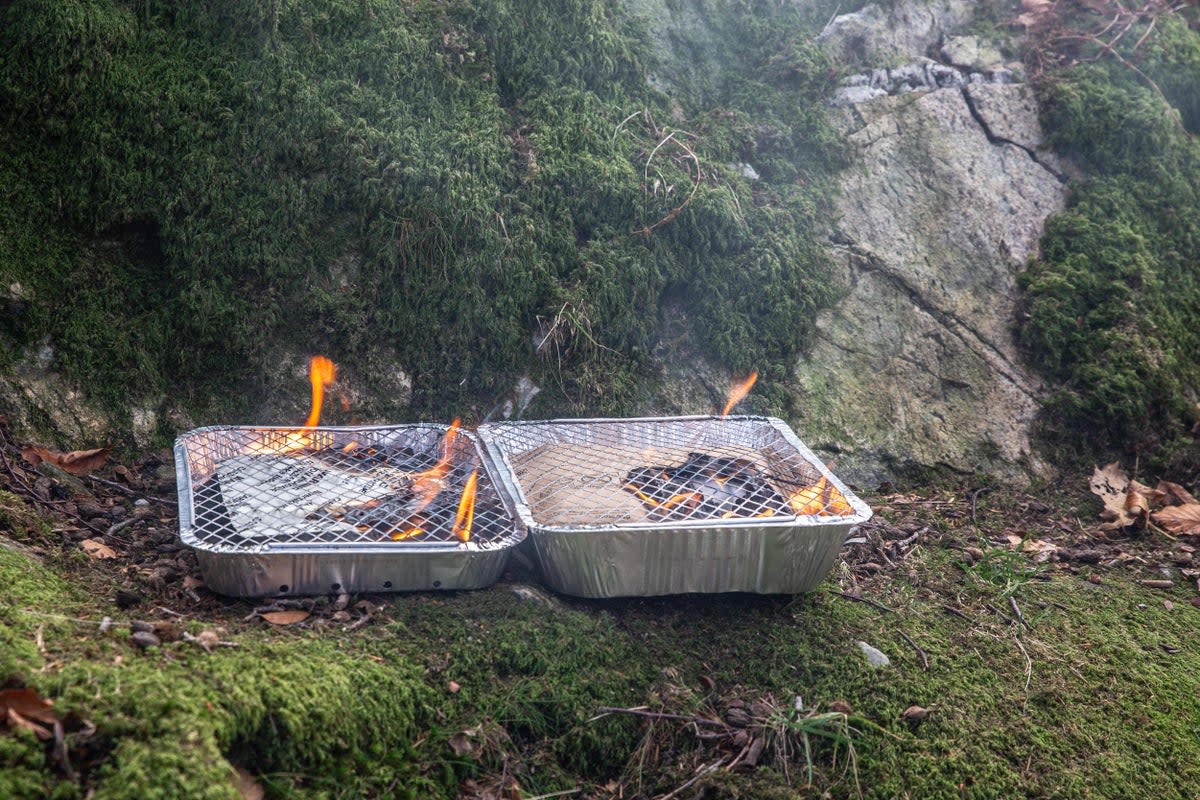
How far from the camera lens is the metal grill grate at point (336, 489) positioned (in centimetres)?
346

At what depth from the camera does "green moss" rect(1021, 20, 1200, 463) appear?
5.44 m

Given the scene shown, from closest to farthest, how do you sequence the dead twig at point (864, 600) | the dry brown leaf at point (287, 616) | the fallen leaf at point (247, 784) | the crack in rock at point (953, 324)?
1. the fallen leaf at point (247, 784)
2. the dry brown leaf at point (287, 616)
3. the dead twig at point (864, 600)
4. the crack in rock at point (953, 324)

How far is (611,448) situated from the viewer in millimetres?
4473

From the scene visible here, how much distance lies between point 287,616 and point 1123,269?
207 inches

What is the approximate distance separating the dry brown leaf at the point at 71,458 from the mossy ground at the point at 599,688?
441 mm

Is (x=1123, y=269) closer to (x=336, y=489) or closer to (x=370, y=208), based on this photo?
(x=370, y=208)

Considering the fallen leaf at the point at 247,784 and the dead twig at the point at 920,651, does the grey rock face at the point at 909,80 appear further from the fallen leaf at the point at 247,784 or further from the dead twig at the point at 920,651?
the fallen leaf at the point at 247,784

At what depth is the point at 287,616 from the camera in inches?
128

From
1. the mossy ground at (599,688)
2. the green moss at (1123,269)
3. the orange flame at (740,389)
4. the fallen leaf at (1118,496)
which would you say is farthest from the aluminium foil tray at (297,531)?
the green moss at (1123,269)

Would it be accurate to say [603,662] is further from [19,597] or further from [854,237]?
[854,237]

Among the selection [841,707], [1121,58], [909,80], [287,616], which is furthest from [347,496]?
[1121,58]

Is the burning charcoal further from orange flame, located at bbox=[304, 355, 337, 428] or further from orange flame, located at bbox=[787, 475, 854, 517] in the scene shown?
orange flame, located at bbox=[304, 355, 337, 428]

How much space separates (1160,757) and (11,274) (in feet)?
16.3

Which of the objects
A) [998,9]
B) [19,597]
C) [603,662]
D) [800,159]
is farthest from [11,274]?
[998,9]
